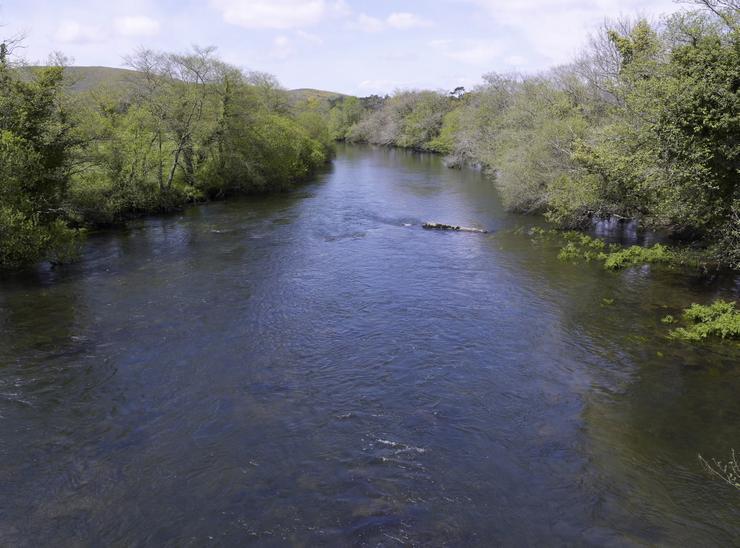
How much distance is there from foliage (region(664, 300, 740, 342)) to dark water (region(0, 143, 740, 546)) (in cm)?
58

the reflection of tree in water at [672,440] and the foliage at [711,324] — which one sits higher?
the foliage at [711,324]

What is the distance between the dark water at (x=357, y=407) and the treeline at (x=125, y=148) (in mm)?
3837

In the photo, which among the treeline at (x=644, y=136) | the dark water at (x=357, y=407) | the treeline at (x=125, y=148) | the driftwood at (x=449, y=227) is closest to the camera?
the dark water at (x=357, y=407)

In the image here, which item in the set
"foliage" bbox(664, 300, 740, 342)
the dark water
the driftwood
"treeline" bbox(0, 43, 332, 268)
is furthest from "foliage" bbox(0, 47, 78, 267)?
"foliage" bbox(664, 300, 740, 342)

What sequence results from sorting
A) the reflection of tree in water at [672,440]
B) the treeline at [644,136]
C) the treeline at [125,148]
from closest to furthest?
1. the reflection of tree in water at [672,440]
2. the treeline at [644,136]
3. the treeline at [125,148]

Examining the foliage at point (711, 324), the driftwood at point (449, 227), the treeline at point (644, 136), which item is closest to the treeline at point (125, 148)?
the driftwood at point (449, 227)

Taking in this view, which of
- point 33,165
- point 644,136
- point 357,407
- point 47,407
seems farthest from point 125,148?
point 644,136

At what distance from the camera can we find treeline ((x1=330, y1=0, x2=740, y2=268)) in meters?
18.3

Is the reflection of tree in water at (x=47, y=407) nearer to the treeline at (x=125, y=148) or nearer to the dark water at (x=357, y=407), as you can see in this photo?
the dark water at (x=357, y=407)

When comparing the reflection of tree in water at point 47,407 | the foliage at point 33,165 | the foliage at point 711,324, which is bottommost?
the reflection of tree in water at point 47,407

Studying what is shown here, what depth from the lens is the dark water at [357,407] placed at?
31.8 feet

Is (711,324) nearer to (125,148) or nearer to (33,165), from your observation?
(33,165)

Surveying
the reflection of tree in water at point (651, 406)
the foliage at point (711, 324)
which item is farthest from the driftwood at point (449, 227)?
the foliage at point (711, 324)

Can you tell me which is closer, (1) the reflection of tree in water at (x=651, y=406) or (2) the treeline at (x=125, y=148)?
(1) the reflection of tree in water at (x=651, y=406)
